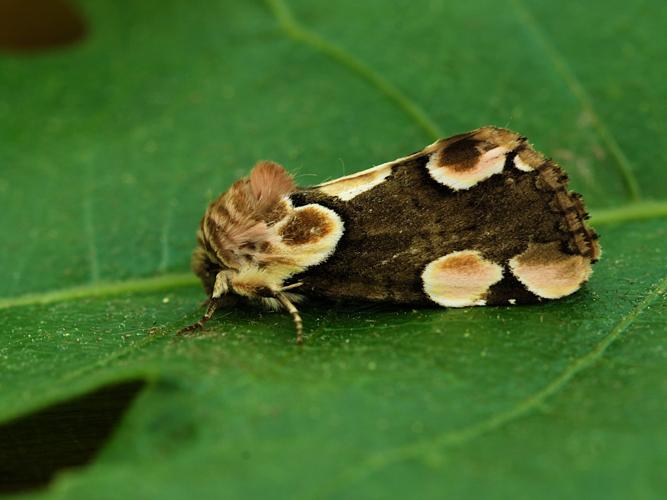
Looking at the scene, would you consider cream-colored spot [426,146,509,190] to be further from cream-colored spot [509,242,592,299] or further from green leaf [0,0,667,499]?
green leaf [0,0,667,499]

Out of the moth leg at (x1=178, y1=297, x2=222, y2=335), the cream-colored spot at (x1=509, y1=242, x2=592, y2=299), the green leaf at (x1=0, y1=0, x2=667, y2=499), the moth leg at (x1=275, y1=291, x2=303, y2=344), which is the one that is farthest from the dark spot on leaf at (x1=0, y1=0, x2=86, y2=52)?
the cream-colored spot at (x1=509, y1=242, x2=592, y2=299)

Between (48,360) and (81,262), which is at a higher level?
(81,262)

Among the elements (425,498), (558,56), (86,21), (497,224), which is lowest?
(425,498)

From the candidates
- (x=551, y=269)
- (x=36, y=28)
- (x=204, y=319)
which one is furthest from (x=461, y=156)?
(x=36, y=28)

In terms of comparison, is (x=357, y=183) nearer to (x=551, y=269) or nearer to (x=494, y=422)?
(x=551, y=269)

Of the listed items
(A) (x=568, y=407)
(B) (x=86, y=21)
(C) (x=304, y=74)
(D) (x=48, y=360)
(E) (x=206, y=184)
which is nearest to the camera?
(A) (x=568, y=407)

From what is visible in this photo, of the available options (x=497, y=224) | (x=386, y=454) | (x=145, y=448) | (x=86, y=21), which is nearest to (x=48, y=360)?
(x=145, y=448)

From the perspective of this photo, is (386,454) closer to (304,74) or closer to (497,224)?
(497,224)
